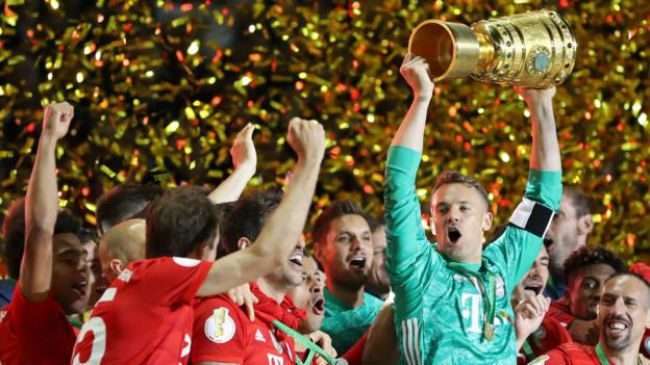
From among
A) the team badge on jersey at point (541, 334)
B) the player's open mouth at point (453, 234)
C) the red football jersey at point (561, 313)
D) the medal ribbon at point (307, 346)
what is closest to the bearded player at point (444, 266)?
the player's open mouth at point (453, 234)

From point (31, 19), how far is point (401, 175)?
3.29 metres

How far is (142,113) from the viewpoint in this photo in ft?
20.5

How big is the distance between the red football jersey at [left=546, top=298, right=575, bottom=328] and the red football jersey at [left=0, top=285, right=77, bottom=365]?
2.27 m

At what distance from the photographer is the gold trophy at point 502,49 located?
3555 millimetres

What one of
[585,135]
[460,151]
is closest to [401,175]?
[460,151]

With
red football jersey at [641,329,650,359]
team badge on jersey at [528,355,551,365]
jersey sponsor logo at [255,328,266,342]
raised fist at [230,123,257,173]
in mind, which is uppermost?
raised fist at [230,123,257,173]

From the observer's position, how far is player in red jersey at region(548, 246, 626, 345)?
489 cm

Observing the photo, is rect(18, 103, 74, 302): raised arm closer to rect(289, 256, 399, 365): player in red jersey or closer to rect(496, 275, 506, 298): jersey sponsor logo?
rect(289, 256, 399, 365): player in red jersey

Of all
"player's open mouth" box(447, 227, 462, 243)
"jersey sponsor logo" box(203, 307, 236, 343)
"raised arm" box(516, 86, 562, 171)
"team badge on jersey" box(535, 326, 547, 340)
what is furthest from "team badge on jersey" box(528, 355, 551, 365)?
"jersey sponsor logo" box(203, 307, 236, 343)

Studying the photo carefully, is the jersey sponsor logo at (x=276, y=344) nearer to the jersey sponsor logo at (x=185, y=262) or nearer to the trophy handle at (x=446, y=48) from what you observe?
the jersey sponsor logo at (x=185, y=262)

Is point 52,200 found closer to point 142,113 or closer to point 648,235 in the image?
point 142,113

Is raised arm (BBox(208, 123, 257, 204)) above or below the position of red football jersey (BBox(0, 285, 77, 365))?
above

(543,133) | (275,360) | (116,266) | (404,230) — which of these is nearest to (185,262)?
(275,360)

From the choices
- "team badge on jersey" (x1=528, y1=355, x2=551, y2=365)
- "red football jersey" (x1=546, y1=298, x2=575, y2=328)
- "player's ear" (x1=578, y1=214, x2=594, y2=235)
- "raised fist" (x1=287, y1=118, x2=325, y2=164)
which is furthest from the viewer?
"player's ear" (x1=578, y1=214, x2=594, y2=235)
